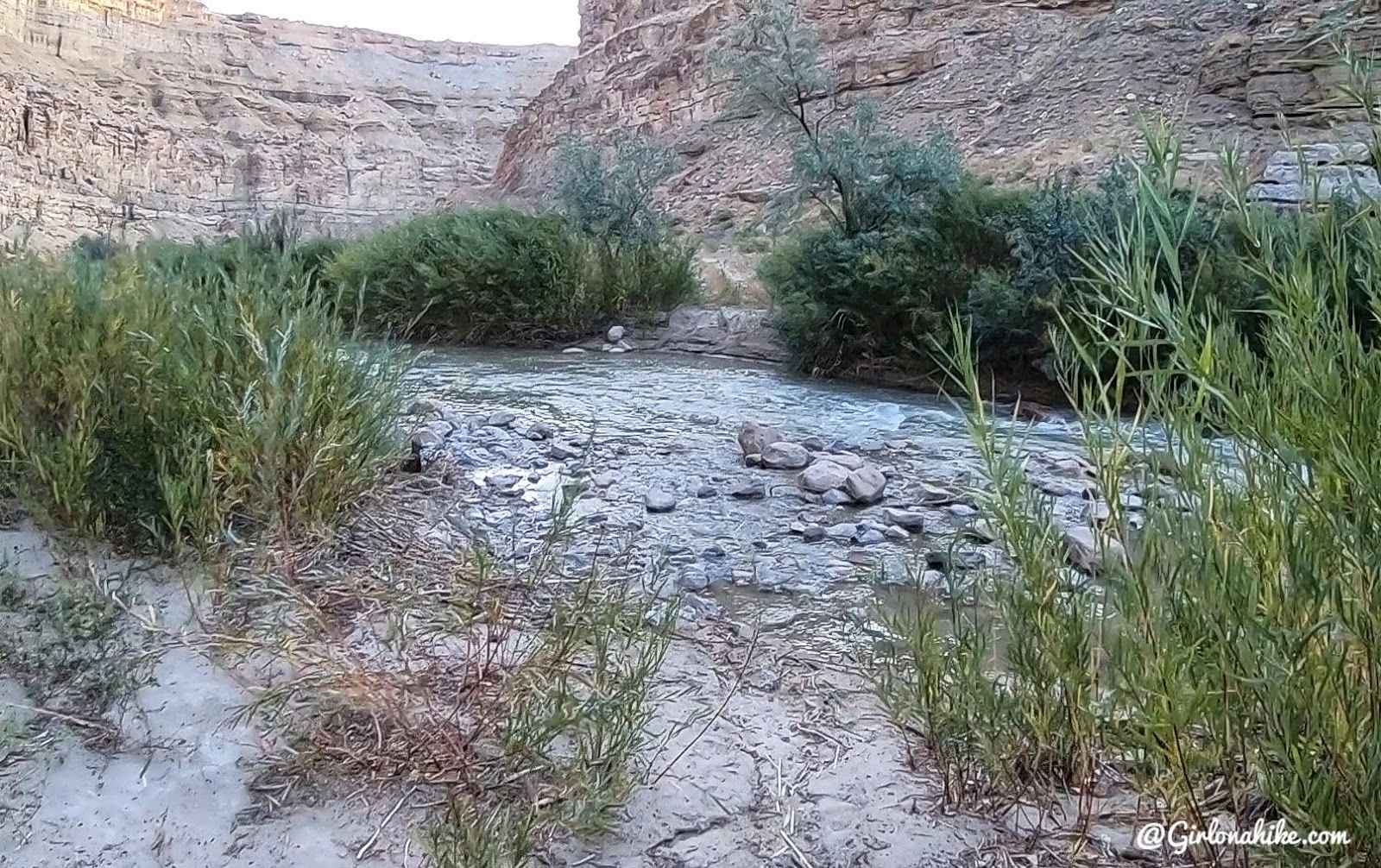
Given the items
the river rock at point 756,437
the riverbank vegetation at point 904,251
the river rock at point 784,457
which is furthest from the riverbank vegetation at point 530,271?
the river rock at point 784,457

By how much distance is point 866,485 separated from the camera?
3.60 meters

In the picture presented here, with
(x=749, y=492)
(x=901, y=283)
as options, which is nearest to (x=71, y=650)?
(x=749, y=492)

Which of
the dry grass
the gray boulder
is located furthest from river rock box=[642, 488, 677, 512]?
the dry grass

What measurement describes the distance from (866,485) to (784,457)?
20.9 inches

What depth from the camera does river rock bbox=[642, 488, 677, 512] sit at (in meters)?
3.45

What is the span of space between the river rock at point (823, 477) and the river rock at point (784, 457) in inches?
6.6

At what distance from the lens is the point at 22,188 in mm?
27359

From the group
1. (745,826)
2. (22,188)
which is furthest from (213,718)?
(22,188)

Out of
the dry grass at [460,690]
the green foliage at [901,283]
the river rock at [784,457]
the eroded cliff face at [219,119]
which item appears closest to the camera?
the dry grass at [460,690]

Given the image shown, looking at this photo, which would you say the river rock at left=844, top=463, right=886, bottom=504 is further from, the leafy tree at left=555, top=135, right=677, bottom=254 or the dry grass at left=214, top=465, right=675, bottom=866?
the leafy tree at left=555, top=135, right=677, bottom=254

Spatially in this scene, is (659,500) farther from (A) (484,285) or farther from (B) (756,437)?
(A) (484,285)

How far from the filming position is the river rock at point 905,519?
10.7ft

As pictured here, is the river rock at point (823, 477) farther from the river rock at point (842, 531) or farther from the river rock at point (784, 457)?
the river rock at point (842, 531)

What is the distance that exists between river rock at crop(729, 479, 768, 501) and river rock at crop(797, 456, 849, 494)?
165mm
